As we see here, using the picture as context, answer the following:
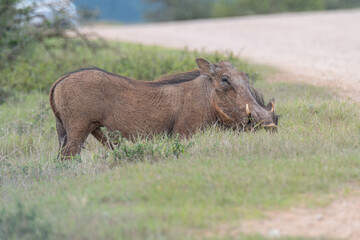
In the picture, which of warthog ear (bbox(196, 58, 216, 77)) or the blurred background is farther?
the blurred background

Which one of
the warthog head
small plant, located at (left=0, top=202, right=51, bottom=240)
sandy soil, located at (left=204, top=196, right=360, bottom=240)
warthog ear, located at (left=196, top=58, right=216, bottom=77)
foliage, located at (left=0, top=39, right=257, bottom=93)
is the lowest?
foliage, located at (left=0, top=39, right=257, bottom=93)

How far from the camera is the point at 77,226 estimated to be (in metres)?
4.07

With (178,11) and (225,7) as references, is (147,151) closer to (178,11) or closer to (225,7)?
(225,7)

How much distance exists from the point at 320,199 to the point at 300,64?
9076 millimetres

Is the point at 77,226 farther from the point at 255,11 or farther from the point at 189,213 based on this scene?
the point at 255,11

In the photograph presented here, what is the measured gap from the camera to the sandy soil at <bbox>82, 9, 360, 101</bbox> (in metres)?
11.4

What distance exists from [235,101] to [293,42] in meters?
12.7

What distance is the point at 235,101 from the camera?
671 centimetres

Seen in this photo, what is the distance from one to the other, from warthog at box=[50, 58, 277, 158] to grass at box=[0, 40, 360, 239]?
0.89 ft

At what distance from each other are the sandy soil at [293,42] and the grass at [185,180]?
2.69m

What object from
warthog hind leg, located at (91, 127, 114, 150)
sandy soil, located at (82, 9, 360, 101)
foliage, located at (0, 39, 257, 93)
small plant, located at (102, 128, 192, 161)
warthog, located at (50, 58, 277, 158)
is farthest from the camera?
sandy soil, located at (82, 9, 360, 101)

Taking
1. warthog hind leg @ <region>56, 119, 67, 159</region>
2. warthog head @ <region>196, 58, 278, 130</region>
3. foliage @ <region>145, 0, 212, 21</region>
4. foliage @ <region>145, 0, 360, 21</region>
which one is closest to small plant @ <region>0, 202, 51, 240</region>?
warthog hind leg @ <region>56, 119, 67, 159</region>

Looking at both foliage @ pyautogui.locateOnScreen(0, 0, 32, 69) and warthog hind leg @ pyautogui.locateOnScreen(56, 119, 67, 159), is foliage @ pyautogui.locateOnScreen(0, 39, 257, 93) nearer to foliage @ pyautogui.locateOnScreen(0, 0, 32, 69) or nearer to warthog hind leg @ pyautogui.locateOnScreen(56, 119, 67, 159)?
foliage @ pyautogui.locateOnScreen(0, 0, 32, 69)

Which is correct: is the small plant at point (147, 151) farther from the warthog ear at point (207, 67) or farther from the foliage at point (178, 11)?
the foliage at point (178, 11)
